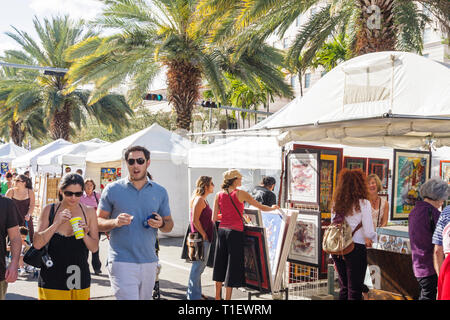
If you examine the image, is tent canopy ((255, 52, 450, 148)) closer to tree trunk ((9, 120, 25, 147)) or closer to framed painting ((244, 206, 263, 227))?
framed painting ((244, 206, 263, 227))

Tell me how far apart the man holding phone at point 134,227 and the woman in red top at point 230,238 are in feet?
6.98

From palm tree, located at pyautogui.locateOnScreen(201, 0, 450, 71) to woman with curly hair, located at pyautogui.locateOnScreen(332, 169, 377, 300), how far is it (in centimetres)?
578

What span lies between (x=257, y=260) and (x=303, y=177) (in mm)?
1396

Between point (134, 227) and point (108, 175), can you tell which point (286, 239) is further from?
point (108, 175)

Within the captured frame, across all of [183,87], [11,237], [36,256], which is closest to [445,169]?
[36,256]

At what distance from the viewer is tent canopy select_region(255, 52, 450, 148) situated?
5605 millimetres

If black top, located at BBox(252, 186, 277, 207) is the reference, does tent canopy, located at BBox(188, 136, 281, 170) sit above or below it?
above

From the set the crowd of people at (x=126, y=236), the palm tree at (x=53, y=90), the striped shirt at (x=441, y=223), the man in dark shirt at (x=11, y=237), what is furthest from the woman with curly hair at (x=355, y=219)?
the palm tree at (x=53, y=90)

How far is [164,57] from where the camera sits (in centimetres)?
1695

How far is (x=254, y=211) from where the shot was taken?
267 inches

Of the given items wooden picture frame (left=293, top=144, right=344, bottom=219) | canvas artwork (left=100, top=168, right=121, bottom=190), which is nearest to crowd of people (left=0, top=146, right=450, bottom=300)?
wooden picture frame (left=293, top=144, right=344, bottom=219)

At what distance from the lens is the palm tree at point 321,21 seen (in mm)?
10664
